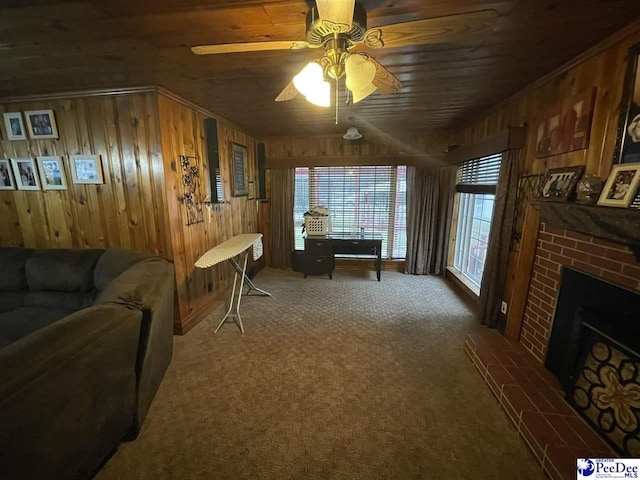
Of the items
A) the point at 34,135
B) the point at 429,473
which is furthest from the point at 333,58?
the point at 34,135

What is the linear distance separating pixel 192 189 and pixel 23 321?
162 cm

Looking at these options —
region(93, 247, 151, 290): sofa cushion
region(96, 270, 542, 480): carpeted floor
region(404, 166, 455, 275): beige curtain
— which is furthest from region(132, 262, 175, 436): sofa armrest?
region(404, 166, 455, 275): beige curtain

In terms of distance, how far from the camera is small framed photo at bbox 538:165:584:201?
1.69 m

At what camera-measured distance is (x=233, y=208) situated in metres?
3.58

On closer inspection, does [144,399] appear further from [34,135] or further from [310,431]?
[34,135]

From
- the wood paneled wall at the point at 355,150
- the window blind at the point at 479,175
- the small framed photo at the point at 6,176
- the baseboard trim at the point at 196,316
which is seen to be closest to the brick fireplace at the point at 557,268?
the window blind at the point at 479,175

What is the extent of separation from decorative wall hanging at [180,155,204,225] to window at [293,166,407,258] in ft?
6.68

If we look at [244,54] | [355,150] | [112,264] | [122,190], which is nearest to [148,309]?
[112,264]

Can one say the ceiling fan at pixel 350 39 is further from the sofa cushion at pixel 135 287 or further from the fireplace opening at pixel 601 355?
the fireplace opening at pixel 601 355

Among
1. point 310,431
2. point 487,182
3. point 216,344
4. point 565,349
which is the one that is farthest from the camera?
point 487,182

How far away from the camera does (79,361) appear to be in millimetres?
1107

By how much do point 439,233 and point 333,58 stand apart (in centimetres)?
360

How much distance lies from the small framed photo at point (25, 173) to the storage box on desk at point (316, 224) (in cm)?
306

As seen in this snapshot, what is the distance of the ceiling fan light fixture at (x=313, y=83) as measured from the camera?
4.07ft
